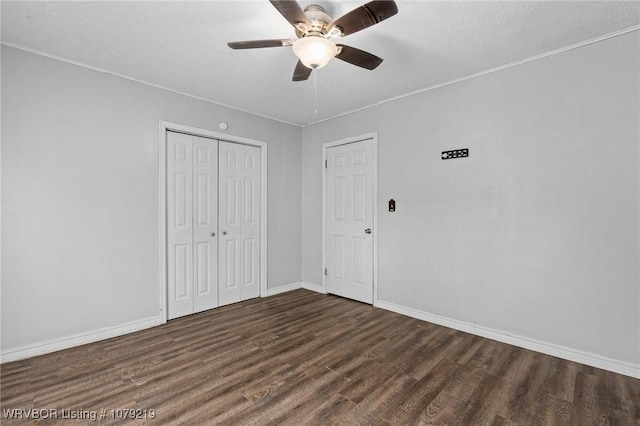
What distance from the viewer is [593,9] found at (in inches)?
82.4

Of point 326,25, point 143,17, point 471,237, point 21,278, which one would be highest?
point 143,17

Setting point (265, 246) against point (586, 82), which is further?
point (265, 246)

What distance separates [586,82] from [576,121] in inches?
12.9

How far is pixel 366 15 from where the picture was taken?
173 cm

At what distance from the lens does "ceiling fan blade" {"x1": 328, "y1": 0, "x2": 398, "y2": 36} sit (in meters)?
1.63

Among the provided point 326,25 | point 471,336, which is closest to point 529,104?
point 326,25

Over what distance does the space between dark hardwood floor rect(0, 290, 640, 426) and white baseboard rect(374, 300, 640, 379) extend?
9 centimetres

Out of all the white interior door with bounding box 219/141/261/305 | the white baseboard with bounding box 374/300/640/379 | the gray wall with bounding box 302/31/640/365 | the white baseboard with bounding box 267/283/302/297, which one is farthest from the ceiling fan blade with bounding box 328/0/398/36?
the white baseboard with bounding box 267/283/302/297

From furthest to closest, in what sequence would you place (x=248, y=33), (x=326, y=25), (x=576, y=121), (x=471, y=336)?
(x=471, y=336) < (x=576, y=121) < (x=248, y=33) < (x=326, y=25)

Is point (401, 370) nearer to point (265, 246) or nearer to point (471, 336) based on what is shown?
point (471, 336)

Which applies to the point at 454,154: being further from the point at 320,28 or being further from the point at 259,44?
the point at 259,44

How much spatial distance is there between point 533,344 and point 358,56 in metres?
3.01

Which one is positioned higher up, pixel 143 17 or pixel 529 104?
pixel 143 17

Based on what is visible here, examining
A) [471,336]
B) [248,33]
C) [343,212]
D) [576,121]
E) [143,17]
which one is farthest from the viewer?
[343,212]
